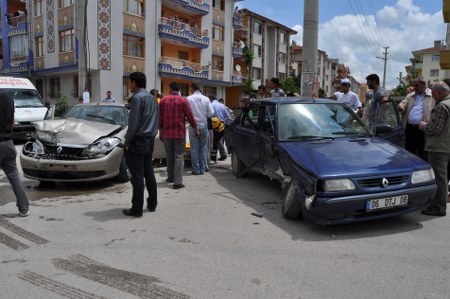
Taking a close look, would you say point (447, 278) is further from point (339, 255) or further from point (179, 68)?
point (179, 68)

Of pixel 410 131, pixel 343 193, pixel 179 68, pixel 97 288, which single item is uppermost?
pixel 179 68

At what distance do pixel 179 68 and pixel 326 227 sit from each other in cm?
2745

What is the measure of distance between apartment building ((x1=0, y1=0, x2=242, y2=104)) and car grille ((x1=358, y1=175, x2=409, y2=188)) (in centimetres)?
2056

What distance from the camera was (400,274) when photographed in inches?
137

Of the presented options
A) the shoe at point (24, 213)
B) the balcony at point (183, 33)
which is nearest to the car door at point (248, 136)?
the shoe at point (24, 213)

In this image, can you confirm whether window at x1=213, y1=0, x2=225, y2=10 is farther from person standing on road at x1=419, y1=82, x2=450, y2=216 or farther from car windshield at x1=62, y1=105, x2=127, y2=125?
person standing on road at x1=419, y1=82, x2=450, y2=216

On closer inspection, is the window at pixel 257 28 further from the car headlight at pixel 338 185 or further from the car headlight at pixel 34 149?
the car headlight at pixel 338 185

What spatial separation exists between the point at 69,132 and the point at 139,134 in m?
2.18

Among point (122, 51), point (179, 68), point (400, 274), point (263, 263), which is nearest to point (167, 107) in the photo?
point (263, 263)

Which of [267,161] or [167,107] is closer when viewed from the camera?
[267,161]

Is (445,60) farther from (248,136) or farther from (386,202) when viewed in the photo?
(386,202)

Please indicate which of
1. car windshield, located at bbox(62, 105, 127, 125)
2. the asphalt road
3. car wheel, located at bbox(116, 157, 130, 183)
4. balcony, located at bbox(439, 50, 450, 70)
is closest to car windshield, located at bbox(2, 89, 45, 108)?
car windshield, located at bbox(62, 105, 127, 125)

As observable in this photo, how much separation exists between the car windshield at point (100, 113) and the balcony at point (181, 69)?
2204 centimetres

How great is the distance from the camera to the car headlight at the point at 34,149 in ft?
21.4
